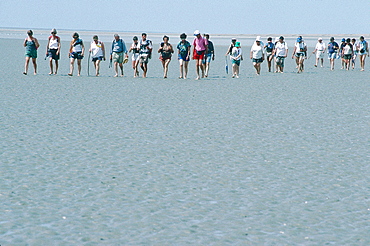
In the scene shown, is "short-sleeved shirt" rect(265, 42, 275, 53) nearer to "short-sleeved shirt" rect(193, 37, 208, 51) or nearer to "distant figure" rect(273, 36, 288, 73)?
"distant figure" rect(273, 36, 288, 73)

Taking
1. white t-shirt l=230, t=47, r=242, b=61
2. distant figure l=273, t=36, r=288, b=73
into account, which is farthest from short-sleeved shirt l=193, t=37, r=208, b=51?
distant figure l=273, t=36, r=288, b=73

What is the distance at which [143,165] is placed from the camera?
8.88 m

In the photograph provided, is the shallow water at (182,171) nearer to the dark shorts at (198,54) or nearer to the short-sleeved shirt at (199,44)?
the short-sleeved shirt at (199,44)

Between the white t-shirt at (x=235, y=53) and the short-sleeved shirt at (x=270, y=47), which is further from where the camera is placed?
the short-sleeved shirt at (x=270, y=47)

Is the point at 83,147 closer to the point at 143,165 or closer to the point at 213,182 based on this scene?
the point at 143,165

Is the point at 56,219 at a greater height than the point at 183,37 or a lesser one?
lesser

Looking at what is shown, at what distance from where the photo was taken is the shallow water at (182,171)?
604cm

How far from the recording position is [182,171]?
336 inches

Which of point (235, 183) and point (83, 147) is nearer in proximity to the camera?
point (235, 183)

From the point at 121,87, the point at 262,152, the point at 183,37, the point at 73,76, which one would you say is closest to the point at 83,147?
the point at 262,152

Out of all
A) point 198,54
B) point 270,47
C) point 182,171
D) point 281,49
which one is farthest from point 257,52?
point 182,171

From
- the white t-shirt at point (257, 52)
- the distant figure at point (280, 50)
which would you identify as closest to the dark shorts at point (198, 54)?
the white t-shirt at point (257, 52)

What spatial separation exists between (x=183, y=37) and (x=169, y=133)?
1167 centimetres

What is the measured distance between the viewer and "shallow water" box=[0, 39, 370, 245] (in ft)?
19.8
